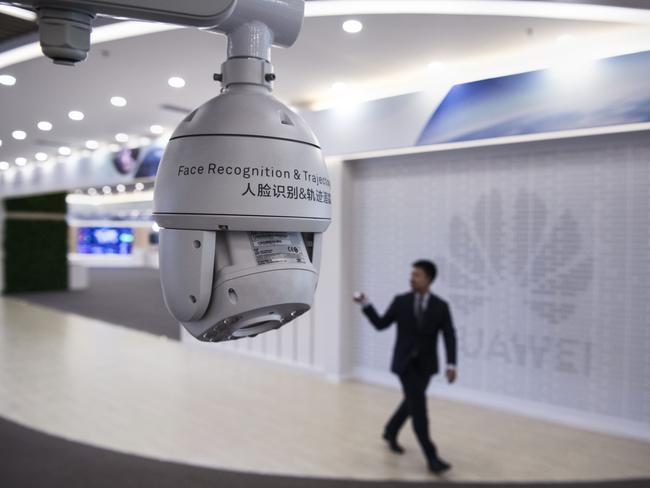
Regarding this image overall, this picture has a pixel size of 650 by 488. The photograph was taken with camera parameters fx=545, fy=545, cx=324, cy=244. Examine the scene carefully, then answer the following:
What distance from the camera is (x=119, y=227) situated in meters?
30.1

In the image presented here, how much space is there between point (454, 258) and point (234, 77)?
5.23m

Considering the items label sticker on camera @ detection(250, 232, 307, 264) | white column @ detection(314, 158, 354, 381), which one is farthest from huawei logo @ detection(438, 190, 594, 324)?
label sticker on camera @ detection(250, 232, 307, 264)

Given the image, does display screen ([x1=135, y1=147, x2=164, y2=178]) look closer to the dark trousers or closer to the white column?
the white column

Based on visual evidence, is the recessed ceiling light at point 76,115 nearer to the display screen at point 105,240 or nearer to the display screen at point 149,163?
the display screen at point 149,163

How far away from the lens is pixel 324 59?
4457mm

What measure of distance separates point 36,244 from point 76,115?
40.2 feet

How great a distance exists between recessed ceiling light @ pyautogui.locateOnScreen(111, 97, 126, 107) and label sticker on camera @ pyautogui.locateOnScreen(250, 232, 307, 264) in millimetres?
4847

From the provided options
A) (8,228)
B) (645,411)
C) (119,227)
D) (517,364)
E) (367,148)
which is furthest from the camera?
(119,227)

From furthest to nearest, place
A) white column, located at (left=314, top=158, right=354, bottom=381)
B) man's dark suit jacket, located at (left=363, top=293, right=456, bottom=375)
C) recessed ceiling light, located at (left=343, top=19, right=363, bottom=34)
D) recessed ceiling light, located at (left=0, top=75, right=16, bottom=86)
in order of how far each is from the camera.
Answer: white column, located at (left=314, top=158, right=354, bottom=381)
man's dark suit jacket, located at (left=363, top=293, right=456, bottom=375)
recessed ceiling light, located at (left=343, top=19, right=363, bottom=34)
recessed ceiling light, located at (left=0, top=75, right=16, bottom=86)

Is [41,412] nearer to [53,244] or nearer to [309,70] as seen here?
[309,70]

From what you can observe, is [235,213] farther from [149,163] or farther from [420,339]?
[149,163]

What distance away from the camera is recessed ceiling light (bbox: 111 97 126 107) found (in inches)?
199

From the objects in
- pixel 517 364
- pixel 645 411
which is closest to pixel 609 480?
pixel 645 411

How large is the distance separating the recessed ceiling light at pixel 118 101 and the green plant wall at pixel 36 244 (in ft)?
38.1
